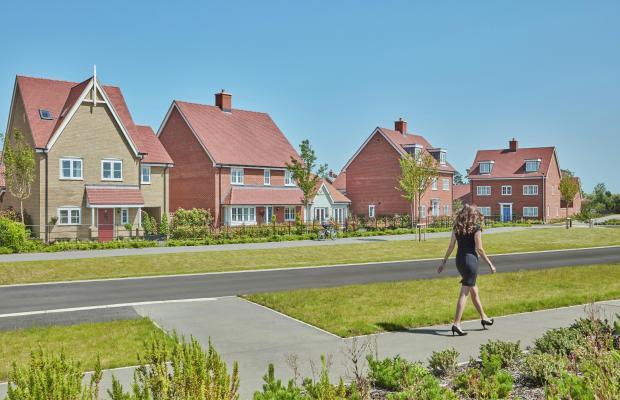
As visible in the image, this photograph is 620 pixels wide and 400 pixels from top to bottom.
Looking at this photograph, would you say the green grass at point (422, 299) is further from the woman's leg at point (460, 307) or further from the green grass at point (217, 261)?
the green grass at point (217, 261)

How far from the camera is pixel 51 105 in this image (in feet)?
117

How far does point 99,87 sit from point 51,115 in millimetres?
3737

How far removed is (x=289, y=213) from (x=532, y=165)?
3671 centimetres

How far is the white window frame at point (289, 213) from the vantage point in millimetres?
45625

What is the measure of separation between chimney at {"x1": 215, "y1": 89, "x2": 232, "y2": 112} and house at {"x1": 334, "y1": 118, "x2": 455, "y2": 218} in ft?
56.0

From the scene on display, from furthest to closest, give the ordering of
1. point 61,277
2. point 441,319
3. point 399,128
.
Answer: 1. point 399,128
2. point 61,277
3. point 441,319

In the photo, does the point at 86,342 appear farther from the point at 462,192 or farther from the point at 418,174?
the point at 462,192

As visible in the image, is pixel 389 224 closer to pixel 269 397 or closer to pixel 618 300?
pixel 618 300

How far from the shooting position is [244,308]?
448 inches

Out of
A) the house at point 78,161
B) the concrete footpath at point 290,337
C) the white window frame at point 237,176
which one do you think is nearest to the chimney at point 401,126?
the white window frame at point 237,176

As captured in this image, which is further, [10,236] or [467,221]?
[10,236]

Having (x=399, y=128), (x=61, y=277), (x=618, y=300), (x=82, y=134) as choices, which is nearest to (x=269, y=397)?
(x=618, y=300)

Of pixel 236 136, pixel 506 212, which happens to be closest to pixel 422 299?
pixel 236 136

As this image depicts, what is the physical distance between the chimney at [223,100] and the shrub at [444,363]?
44108 millimetres
